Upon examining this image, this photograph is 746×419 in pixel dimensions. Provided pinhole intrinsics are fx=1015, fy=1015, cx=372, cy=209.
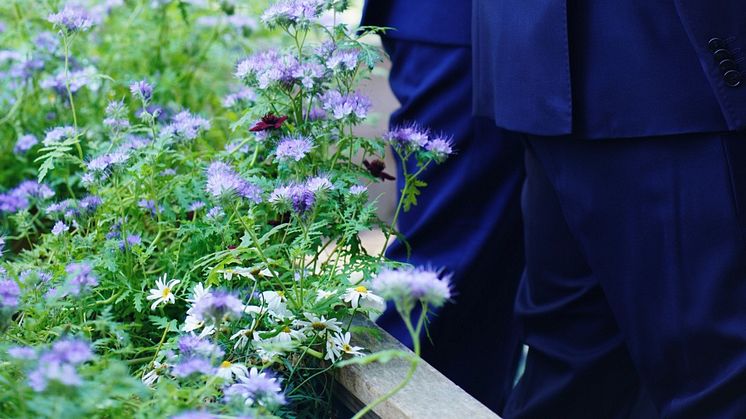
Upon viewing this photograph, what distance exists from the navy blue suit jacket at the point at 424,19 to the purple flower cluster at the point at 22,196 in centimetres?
68

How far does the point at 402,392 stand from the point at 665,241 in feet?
1.35

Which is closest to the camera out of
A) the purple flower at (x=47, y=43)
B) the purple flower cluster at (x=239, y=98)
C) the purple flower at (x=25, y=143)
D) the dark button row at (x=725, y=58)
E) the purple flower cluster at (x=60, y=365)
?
the purple flower cluster at (x=60, y=365)

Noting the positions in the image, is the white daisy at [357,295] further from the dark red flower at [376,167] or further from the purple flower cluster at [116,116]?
the purple flower cluster at [116,116]

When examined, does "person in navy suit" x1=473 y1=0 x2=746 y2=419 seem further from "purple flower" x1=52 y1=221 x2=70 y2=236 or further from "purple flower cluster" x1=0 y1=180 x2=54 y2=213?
"purple flower cluster" x1=0 y1=180 x2=54 y2=213

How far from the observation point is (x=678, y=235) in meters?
1.36

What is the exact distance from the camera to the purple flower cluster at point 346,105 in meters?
1.58

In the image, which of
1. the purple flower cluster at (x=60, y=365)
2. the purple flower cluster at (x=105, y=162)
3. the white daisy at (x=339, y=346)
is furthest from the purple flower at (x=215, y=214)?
the purple flower cluster at (x=60, y=365)

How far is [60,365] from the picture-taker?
3.51ft

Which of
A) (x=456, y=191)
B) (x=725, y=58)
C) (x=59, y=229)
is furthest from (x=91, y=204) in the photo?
(x=725, y=58)

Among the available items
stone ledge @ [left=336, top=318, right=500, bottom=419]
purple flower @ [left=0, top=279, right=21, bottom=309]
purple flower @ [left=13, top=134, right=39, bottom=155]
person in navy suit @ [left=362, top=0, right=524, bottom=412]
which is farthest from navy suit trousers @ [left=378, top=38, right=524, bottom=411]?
purple flower @ [left=0, top=279, right=21, bottom=309]

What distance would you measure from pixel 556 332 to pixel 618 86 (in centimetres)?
57

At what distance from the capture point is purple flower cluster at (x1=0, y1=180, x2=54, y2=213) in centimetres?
183

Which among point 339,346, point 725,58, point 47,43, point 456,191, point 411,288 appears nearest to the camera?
point 411,288

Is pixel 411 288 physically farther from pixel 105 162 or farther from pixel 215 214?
pixel 105 162
